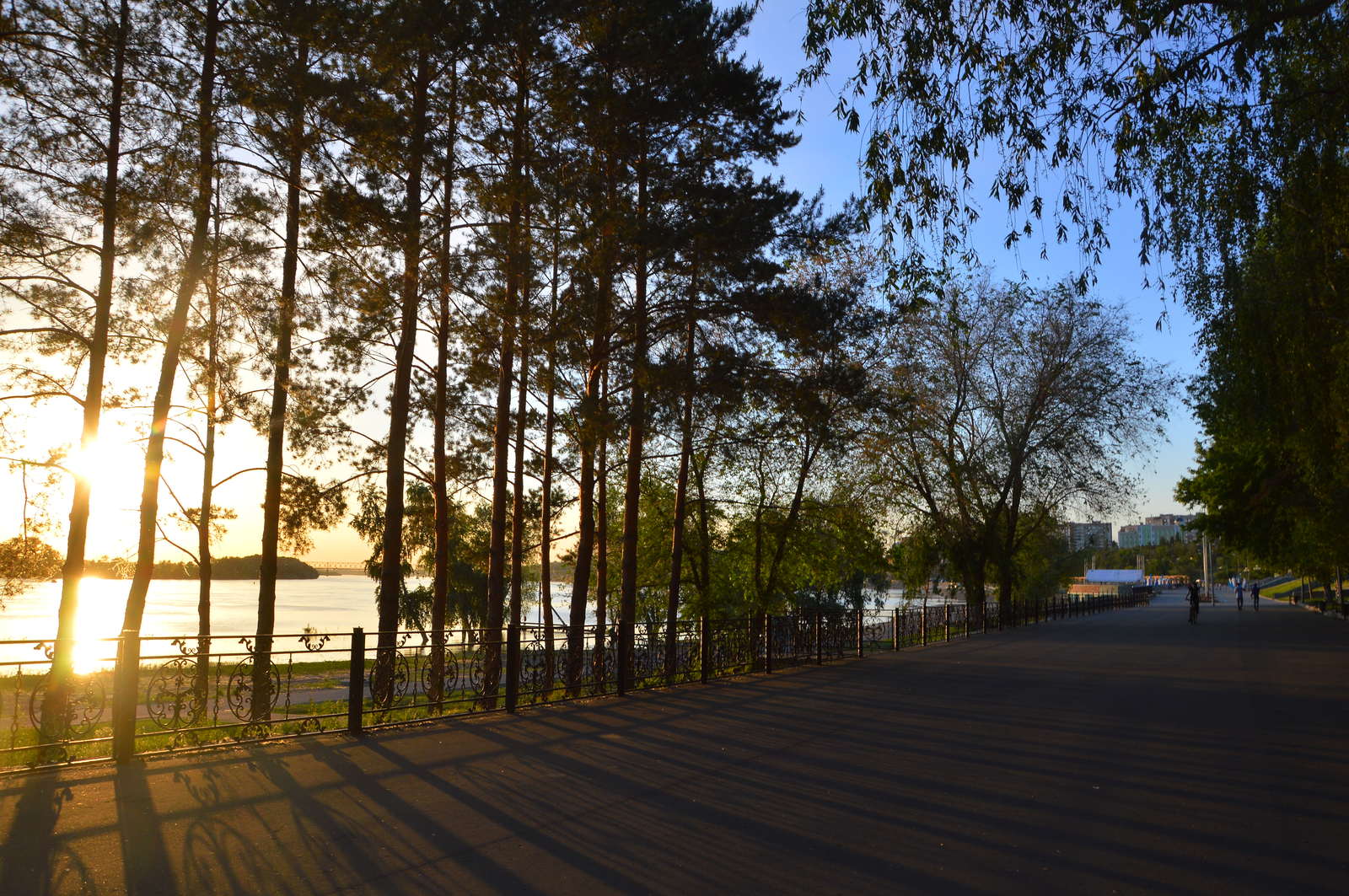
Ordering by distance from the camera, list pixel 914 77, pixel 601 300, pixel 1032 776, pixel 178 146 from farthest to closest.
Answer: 1. pixel 601 300
2. pixel 178 146
3. pixel 914 77
4. pixel 1032 776

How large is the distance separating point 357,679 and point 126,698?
2.33m

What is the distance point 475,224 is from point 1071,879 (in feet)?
39.1

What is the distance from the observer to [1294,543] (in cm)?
4338

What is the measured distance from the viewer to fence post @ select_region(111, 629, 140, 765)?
26.4 ft

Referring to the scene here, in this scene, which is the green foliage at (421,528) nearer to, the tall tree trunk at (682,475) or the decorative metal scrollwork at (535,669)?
the tall tree trunk at (682,475)

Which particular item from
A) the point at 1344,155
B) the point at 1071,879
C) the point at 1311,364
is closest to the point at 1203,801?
the point at 1071,879

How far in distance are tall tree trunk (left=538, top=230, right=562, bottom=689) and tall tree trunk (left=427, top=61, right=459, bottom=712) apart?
5.03 feet

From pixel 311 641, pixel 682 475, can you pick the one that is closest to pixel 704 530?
pixel 682 475

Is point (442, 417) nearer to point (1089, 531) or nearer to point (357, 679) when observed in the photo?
point (357, 679)

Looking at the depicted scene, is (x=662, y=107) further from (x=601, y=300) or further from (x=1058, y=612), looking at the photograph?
(x=1058, y=612)

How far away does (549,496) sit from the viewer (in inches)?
920

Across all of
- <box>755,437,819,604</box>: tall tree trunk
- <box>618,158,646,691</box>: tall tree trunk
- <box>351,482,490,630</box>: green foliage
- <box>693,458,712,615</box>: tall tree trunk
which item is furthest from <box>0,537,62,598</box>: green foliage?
<box>755,437,819,604</box>: tall tree trunk

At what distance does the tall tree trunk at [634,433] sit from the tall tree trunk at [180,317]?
21.5 ft

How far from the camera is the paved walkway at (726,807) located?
5281 mm
